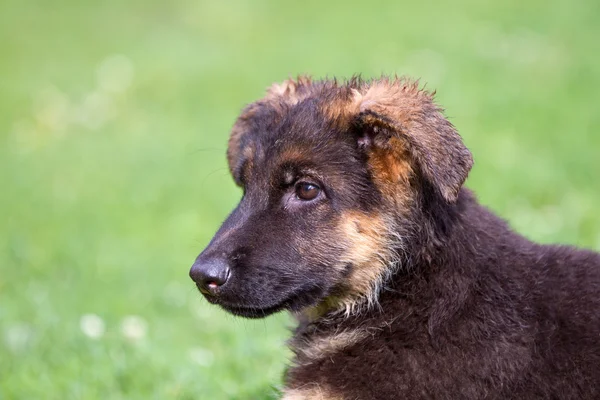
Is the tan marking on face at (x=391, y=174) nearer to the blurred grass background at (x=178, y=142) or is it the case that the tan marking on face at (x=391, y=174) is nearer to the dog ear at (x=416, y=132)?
the dog ear at (x=416, y=132)

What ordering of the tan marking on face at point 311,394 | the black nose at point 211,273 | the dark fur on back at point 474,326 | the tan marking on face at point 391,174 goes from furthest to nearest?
1. the tan marking on face at point 391,174
2. the black nose at point 211,273
3. the tan marking on face at point 311,394
4. the dark fur on back at point 474,326

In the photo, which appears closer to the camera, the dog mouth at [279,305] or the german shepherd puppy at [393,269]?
the german shepherd puppy at [393,269]

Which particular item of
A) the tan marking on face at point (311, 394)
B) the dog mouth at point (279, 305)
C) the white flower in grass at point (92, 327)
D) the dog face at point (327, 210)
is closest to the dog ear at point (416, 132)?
the dog face at point (327, 210)

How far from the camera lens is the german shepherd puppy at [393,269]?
14.5 ft

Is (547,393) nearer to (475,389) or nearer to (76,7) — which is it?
(475,389)

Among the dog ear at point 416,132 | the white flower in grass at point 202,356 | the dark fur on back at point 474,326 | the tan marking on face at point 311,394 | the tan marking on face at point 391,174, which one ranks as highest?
the dog ear at point 416,132

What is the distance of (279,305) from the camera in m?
4.80

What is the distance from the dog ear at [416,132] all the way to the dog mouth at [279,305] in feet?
2.83

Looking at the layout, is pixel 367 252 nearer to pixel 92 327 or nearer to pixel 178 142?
pixel 92 327

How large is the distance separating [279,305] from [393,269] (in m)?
0.65

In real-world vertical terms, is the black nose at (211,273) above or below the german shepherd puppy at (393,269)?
below

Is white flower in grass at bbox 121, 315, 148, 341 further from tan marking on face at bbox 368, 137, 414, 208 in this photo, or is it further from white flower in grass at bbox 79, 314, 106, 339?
tan marking on face at bbox 368, 137, 414, 208

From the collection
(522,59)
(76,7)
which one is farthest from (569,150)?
(76,7)

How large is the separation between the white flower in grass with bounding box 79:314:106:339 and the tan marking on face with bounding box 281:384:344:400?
8.63 ft
